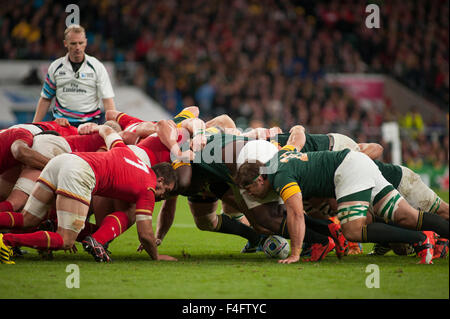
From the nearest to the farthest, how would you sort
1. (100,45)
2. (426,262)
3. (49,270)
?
(49,270), (426,262), (100,45)

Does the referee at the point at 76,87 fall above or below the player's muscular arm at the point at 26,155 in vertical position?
above

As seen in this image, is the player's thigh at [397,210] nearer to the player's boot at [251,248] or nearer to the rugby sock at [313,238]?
the rugby sock at [313,238]

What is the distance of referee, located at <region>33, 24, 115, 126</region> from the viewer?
26.9ft

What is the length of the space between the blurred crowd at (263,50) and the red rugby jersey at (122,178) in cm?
1132

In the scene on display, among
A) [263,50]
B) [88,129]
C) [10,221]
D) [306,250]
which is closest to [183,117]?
[88,129]

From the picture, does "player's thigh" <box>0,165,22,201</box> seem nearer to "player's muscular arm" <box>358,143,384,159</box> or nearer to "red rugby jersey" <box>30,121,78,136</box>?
"red rugby jersey" <box>30,121,78,136</box>

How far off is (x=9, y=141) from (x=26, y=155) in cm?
30

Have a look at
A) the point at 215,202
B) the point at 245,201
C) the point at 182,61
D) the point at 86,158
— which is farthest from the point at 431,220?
the point at 182,61

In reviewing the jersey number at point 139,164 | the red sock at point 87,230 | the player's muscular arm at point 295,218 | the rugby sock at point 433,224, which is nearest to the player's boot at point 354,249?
the rugby sock at point 433,224

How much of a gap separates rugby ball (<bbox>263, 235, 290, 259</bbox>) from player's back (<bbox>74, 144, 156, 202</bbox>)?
4.41ft

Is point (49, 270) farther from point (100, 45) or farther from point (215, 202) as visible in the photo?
point (100, 45)

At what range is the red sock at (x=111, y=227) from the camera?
5973 millimetres

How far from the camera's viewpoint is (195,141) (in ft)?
21.3

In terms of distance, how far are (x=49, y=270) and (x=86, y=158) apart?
1061mm
